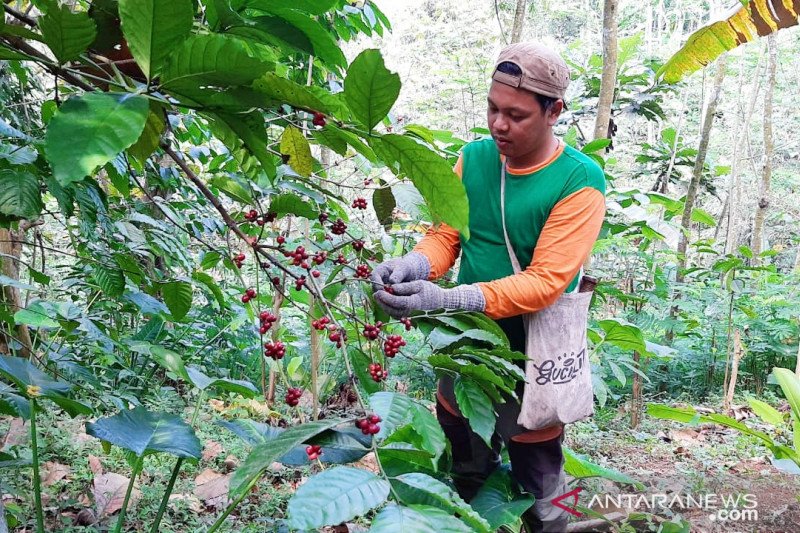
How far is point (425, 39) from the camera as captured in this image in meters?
10.1

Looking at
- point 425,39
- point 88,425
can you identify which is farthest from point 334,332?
point 425,39

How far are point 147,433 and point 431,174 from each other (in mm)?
773

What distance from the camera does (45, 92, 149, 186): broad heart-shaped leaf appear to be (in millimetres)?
449

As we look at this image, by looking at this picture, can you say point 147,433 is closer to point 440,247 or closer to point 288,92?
point 288,92

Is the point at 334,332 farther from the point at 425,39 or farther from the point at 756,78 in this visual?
the point at 425,39

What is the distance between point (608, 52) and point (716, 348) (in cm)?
299

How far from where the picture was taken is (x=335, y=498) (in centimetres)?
57

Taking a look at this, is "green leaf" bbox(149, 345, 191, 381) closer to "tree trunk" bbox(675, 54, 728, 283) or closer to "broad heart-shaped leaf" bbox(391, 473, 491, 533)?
"broad heart-shaped leaf" bbox(391, 473, 491, 533)

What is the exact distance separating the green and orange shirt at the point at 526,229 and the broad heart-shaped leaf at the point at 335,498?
2.44ft

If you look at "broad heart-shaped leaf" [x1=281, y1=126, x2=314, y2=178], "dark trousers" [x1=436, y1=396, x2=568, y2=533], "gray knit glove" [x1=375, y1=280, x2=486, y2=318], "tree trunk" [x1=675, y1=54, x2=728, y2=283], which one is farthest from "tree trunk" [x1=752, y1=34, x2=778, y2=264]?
"broad heart-shaped leaf" [x1=281, y1=126, x2=314, y2=178]

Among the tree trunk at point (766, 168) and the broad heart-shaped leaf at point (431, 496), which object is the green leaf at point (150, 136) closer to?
the broad heart-shaped leaf at point (431, 496)

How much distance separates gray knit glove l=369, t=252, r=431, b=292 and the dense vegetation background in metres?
0.08

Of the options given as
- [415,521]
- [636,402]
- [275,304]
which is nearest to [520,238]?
[415,521]

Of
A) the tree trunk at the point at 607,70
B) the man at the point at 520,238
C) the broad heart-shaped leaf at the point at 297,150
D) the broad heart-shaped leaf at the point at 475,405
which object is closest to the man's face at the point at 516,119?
the man at the point at 520,238
